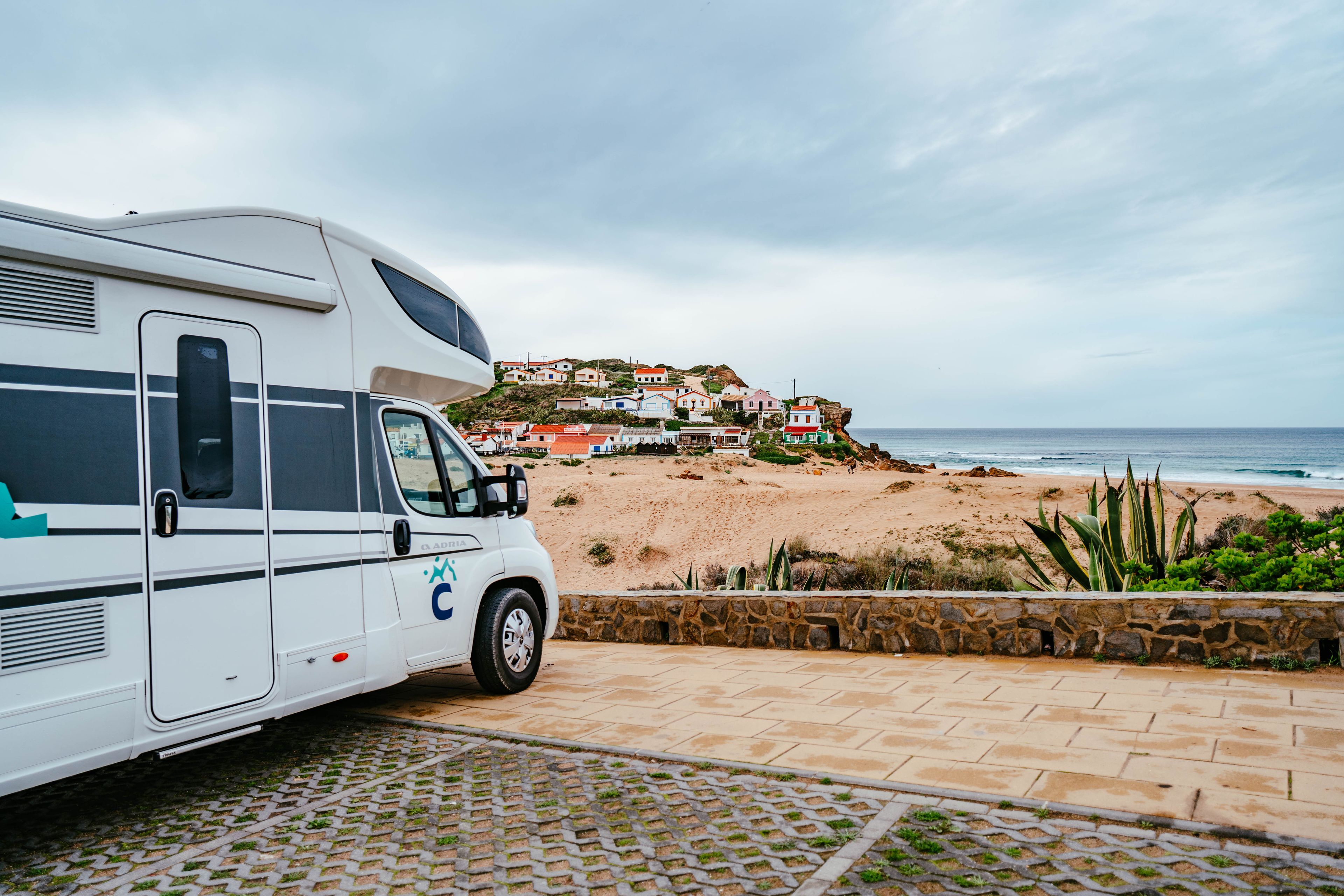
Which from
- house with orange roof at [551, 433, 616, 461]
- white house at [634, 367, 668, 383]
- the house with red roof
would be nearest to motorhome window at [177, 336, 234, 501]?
house with orange roof at [551, 433, 616, 461]

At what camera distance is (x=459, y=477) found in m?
5.98

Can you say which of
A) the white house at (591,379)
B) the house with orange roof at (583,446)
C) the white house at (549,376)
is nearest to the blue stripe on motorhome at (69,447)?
the house with orange roof at (583,446)

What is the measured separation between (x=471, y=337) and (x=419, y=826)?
3442 millimetres

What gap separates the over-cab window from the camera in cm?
538

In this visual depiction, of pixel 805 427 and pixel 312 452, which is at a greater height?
pixel 805 427

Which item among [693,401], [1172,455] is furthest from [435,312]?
[1172,455]

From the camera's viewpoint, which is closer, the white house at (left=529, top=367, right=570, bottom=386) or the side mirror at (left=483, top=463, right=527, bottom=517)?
the side mirror at (left=483, top=463, right=527, bottom=517)

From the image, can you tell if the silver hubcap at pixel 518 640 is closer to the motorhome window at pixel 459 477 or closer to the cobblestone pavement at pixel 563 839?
the motorhome window at pixel 459 477

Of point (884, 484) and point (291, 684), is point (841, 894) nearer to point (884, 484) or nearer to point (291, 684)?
point (291, 684)

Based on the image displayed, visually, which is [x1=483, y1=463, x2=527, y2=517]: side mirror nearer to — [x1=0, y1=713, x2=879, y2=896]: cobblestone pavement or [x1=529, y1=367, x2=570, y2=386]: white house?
[x1=0, y1=713, x2=879, y2=896]: cobblestone pavement

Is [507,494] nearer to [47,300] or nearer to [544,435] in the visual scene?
[47,300]

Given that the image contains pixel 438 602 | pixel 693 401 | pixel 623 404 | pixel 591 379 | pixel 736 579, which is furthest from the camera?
pixel 591 379

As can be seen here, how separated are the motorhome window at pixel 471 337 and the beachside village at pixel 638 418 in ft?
156

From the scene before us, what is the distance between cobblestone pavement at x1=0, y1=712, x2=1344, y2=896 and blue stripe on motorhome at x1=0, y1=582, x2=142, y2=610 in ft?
3.70
